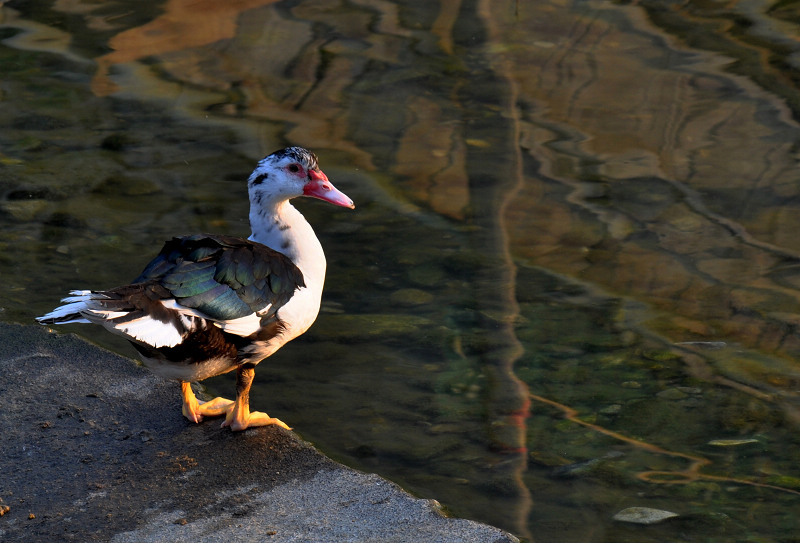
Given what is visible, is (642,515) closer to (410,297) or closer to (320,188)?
(320,188)

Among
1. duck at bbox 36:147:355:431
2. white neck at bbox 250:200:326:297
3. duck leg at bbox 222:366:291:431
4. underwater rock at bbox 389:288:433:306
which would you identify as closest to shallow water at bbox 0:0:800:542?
underwater rock at bbox 389:288:433:306

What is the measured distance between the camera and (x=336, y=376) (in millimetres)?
4359

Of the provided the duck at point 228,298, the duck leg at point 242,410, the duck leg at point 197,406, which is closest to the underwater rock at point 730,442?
the duck at point 228,298

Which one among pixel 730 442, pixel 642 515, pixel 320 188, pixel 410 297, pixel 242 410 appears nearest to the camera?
pixel 642 515

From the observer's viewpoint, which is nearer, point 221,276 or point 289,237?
point 221,276

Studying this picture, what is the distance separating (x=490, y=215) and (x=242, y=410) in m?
2.55

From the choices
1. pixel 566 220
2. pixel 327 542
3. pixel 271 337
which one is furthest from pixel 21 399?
pixel 566 220

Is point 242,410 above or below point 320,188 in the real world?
below

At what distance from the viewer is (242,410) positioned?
12.1 ft

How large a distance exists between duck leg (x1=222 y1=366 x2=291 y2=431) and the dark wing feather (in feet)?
1.00

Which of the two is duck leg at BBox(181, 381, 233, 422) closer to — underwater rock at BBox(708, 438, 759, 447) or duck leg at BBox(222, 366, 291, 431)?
duck leg at BBox(222, 366, 291, 431)

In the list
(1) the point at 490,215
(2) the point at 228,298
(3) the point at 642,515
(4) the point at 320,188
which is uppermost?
(4) the point at 320,188

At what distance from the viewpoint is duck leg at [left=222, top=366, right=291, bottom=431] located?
12.1 feet

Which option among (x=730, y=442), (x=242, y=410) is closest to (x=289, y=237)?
(x=242, y=410)
